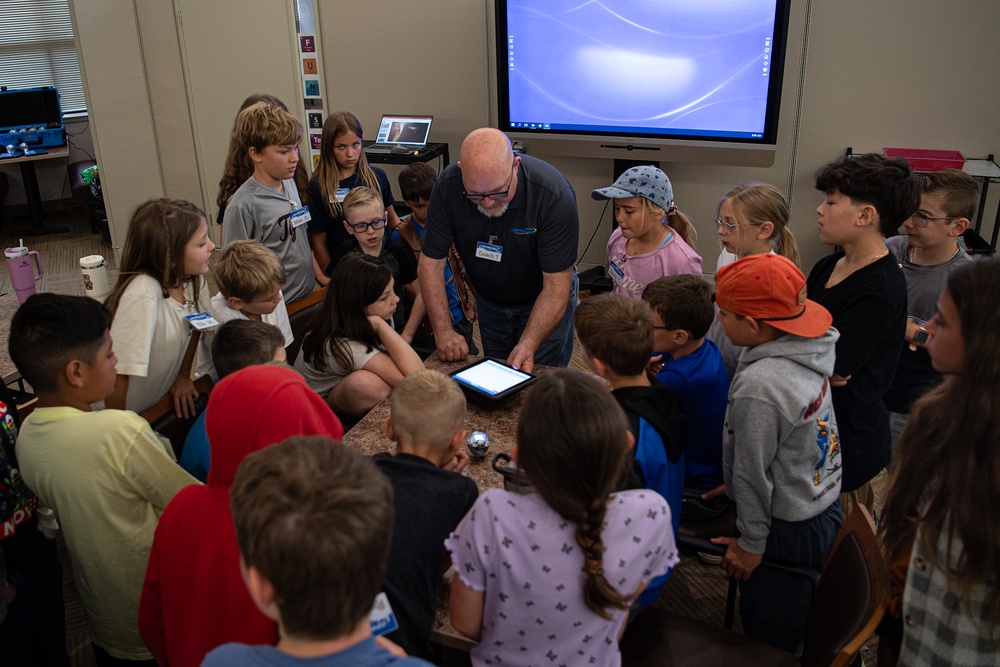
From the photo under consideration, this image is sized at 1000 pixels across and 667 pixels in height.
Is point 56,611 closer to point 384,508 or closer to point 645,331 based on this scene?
point 384,508

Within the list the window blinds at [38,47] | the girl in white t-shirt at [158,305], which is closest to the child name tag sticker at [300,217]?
the girl in white t-shirt at [158,305]

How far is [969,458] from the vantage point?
1273mm

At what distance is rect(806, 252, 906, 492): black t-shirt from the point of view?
209 cm

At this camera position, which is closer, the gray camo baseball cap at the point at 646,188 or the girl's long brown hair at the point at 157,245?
the girl's long brown hair at the point at 157,245

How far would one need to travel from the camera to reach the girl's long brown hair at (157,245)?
87.6 inches

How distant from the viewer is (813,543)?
1.89 m

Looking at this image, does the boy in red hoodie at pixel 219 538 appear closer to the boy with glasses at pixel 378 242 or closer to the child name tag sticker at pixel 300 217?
the boy with glasses at pixel 378 242

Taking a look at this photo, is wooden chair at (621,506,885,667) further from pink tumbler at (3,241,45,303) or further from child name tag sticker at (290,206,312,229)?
pink tumbler at (3,241,45,303)

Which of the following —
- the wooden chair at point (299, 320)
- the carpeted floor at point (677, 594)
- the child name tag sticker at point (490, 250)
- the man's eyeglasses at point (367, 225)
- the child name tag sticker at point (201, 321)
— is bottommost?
the carpeted floor at point (677, 594)

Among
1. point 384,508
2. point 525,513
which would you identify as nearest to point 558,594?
point 525,513

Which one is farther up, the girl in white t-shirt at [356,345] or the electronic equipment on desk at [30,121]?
the electronic equipment on desk at [30,121]

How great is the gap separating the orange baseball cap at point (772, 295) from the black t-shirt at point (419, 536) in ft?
2.67

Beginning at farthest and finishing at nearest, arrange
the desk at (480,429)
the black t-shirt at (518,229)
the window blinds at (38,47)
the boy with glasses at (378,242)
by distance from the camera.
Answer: the window blinds at (38,47) → the boy with glasses at (378,242) → the black t-shirt at (518,229) → the desk at (480,429)

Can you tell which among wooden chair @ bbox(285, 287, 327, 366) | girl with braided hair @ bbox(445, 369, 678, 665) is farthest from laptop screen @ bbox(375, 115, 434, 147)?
girl with braided hair @ bbox(445, 369, 678, 665)
